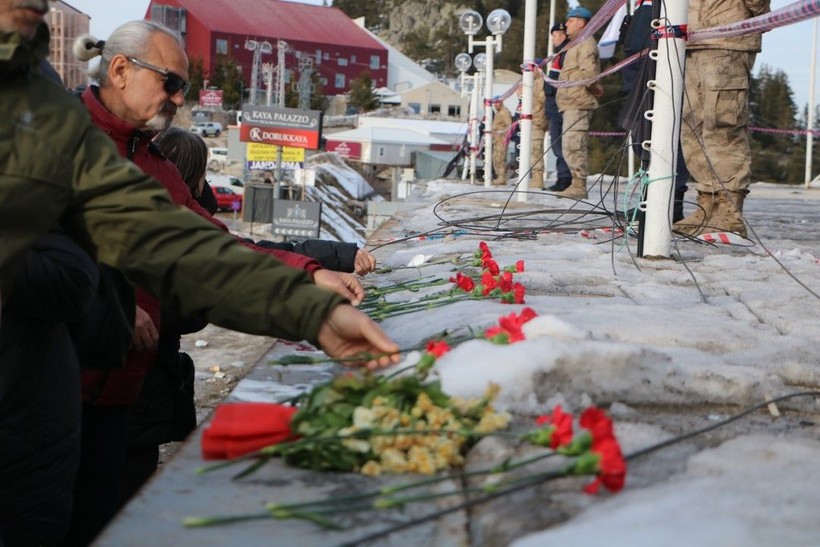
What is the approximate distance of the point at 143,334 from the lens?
3.50m

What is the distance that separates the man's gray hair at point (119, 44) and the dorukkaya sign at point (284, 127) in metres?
32.9

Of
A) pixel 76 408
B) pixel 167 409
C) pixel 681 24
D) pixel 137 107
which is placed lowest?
pixel 167 409

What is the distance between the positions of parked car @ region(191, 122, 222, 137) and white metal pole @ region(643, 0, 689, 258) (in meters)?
61.4

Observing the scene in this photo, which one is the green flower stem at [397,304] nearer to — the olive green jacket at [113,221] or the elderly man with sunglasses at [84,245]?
A: the elderly man with sunglasses at [84,245]

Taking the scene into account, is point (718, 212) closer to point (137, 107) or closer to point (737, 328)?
point (737, 328)

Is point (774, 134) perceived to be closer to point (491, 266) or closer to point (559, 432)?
point (491, 266)

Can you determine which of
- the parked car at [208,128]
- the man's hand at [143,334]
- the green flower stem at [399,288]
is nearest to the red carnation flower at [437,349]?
the man's hand at [143,334]

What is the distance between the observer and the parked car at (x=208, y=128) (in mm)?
67125

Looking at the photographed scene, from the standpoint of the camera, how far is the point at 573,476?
7.11 ft

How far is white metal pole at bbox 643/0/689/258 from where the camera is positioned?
611 centimetres

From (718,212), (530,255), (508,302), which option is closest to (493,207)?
(718,212)

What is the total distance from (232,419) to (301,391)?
0.62 metres

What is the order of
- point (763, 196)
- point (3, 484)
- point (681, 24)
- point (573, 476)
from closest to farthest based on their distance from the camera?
1. point (573, 476)
2. point (3, 484)
3. point (681, 24)
4. point (763, 196)

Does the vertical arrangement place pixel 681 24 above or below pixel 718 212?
above
